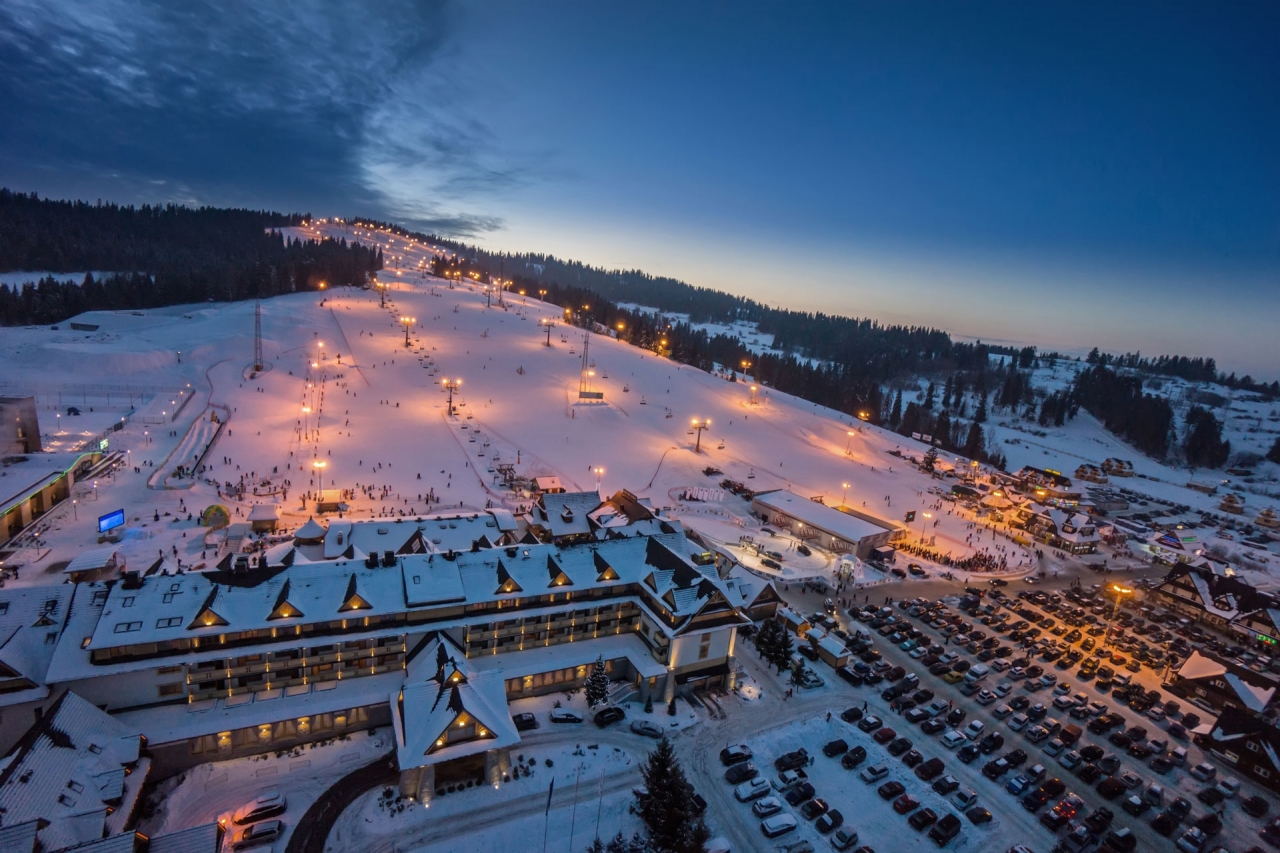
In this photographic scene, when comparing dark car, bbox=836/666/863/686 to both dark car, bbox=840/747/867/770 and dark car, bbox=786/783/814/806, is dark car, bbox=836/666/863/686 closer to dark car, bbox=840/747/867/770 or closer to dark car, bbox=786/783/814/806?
dark car, bbox=840/747/867/770

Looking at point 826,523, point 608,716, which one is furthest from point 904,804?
point 826,523

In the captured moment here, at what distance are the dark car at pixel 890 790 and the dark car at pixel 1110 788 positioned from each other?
8700 millimetres

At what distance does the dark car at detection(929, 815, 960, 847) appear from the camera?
21.2m

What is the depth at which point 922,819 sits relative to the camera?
22.0 metres

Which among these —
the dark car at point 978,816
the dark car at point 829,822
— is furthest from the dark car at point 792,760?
the dark car at point 978,816

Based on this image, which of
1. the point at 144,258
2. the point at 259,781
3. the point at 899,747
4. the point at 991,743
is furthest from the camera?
the point at 144,258

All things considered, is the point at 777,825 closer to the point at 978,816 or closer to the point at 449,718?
the point at 978,816

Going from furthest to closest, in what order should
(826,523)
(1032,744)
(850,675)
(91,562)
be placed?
(826,523)
(850,675)
(91,562)
(1032,744)

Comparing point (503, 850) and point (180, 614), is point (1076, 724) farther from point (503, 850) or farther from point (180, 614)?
point (180, 614)

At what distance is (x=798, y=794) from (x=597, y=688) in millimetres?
8964

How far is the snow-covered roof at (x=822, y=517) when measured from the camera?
47.5 metres

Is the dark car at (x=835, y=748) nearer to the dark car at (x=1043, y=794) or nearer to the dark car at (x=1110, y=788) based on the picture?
the dark car at (x=1043, y=794)

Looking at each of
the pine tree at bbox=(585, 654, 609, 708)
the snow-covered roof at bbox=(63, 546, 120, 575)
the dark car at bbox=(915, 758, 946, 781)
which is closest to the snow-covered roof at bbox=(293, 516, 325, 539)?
the snow-covered roof at bbox=(63, 546, 120, 575)

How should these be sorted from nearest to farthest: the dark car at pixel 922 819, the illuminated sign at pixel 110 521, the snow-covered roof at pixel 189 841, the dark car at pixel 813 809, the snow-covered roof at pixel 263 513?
the snow-covered roof at pixel 189 841 → the dark car at pixel 813 809 → the dark car at pixel 922 819 → the illuminated sign at pixel 110 521 → the snow-covered roof at pixel 263 513
